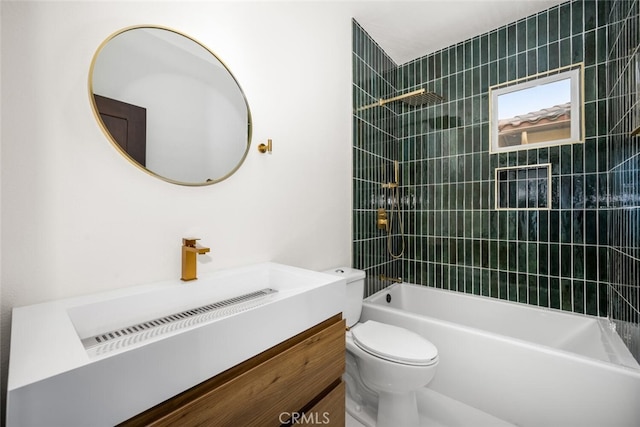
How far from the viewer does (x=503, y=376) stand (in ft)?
5.08

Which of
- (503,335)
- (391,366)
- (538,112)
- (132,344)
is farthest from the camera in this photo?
(538,112)

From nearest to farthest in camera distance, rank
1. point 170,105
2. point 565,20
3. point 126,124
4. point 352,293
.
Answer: point 126,124 < point 170,105 < point 352,293 < point 565,20

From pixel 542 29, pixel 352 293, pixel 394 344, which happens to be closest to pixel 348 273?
pixel 352 293

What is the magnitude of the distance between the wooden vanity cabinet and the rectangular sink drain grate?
0.72 ft

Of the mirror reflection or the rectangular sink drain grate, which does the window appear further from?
the rectangular sink drain grate

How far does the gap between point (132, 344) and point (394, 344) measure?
1.26 metres

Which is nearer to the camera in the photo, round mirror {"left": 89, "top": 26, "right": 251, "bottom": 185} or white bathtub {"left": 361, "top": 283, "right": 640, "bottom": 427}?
round mirror {"left": 89, "top": 26, "right": 251, "bottom": 185}

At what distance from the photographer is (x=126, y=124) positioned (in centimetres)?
101

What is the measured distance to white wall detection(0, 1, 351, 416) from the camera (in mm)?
809

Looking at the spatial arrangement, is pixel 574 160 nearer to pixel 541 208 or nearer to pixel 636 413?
pixel 541 208

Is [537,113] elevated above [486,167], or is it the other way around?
[537,113]

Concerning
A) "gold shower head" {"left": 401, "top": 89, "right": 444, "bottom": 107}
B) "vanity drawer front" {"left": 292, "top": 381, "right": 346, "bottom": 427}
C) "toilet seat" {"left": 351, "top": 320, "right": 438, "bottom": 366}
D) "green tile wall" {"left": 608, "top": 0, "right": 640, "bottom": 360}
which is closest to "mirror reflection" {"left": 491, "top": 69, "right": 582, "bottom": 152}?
"green tile wall" {"left": 608, "top": 0, "right": 640, "bottom": 360}

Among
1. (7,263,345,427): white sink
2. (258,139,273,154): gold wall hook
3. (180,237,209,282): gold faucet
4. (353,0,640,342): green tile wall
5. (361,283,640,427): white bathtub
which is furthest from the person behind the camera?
(353,0,640,342): green tile wall

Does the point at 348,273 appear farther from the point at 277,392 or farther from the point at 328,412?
the point at 277,392
